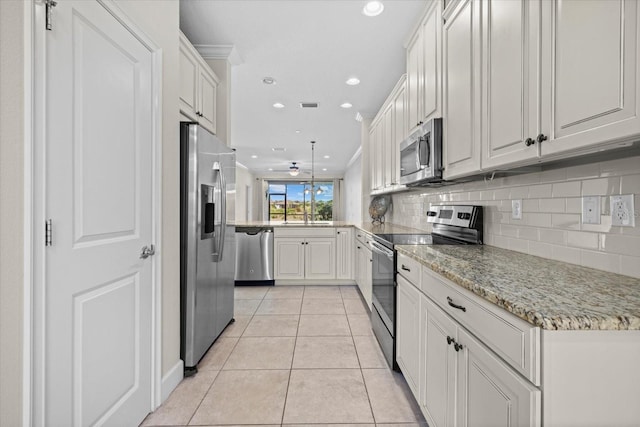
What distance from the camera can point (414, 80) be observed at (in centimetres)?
247

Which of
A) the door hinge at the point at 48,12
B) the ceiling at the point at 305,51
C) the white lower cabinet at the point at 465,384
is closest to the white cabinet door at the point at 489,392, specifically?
the white lower cabinet at the point at 465,384

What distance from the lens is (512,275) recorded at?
3.61ft

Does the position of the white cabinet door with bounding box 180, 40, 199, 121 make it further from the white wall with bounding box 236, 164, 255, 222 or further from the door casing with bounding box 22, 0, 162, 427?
the white wall with bounding box 236, 164, 255, 222

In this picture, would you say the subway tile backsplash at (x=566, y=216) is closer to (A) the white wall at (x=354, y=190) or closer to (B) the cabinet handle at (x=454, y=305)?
(B) the cabinet handle at (x=454, y=305)

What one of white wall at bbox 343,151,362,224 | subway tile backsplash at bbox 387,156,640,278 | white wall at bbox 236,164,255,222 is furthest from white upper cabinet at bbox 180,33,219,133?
white wall at bbox 236,164,255,222

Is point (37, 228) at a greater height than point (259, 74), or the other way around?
point (259, 74)

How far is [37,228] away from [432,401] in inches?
67.1

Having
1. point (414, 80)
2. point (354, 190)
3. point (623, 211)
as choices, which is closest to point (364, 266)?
point (414, 80)

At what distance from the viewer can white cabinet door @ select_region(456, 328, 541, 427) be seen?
0.75m

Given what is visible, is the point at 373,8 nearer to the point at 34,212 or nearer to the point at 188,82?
the point at 188,82

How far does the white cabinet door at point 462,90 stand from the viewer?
1605 mm

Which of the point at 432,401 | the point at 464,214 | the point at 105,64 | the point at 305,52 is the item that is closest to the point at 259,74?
the point at 305,52

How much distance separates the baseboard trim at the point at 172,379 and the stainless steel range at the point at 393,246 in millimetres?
1409

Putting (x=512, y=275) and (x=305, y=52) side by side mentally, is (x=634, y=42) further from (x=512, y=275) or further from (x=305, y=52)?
(x=305, y=52)
